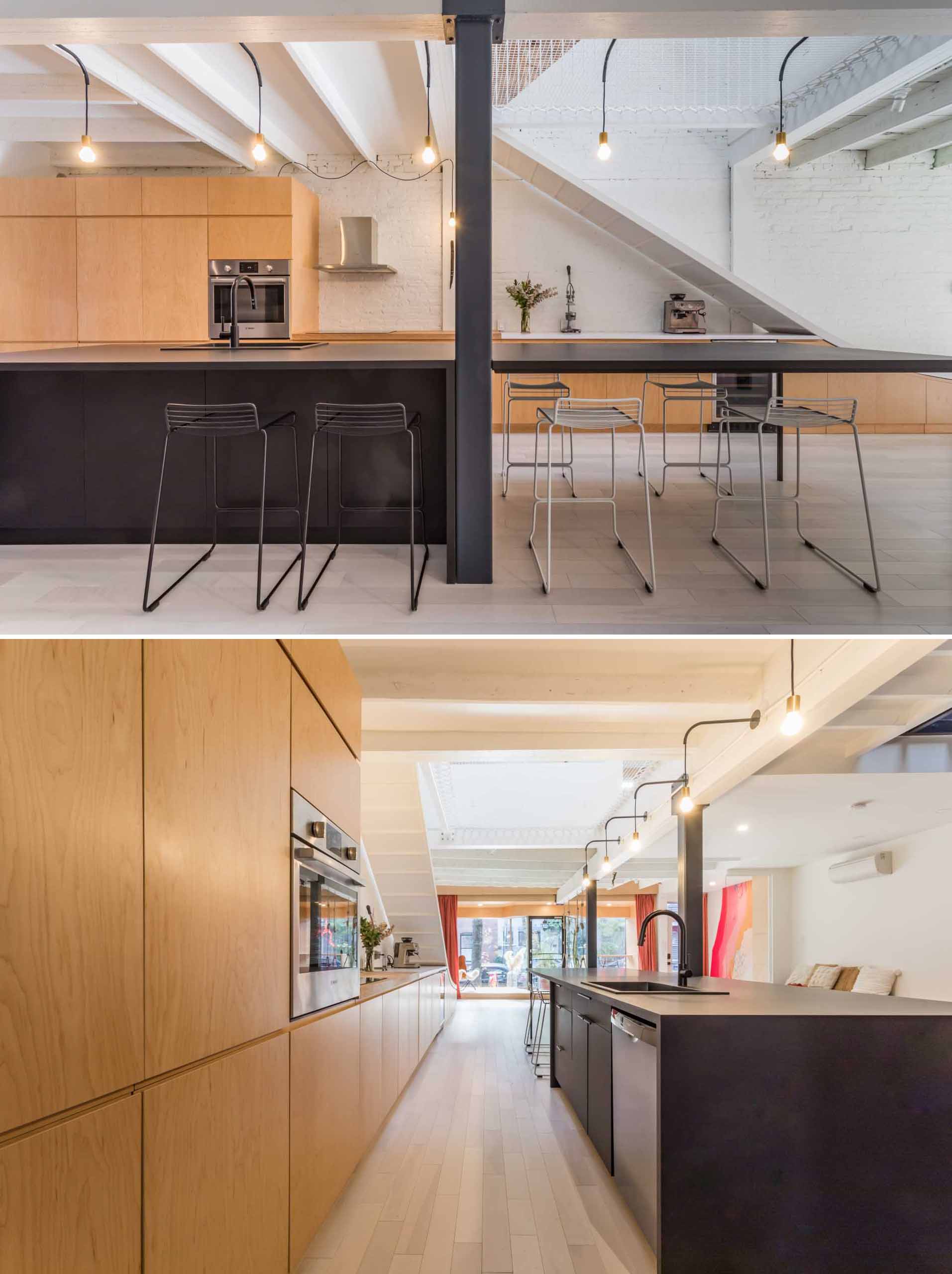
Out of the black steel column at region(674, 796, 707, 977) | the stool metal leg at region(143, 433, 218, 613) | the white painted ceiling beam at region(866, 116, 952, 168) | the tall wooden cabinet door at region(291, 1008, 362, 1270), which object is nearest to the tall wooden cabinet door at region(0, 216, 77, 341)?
the stool metal leg at region(143, 433, 218, 613)

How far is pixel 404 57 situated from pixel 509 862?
39.1 ft

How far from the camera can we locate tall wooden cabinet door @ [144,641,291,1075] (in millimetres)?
2215

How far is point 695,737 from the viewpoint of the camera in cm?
832

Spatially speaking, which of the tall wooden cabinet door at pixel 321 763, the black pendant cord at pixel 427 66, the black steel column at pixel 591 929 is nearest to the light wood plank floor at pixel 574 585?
the tall wooden cabinet door at pixel 321 763

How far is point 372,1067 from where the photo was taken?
5.50 metres

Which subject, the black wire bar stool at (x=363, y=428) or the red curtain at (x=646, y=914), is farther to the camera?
the red curtain at (x=646, y=914)

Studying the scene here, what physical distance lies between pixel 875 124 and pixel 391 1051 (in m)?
9.30

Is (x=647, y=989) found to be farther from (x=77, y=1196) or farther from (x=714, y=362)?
(x=77, y=1196)

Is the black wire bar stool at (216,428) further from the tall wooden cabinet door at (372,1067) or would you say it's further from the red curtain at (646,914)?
the red curtain at (646,914)

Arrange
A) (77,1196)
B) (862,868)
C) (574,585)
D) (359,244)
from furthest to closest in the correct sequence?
1. (862,868)
2. (359,244)
3. (574,585)
4. (77,1196)

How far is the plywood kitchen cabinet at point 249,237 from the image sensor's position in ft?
31.9

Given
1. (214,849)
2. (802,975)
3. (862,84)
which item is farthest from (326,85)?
(802,975)

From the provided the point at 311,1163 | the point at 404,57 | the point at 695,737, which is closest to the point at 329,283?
the point at 404,57

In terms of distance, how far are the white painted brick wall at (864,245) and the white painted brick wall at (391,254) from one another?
3.42 meters
